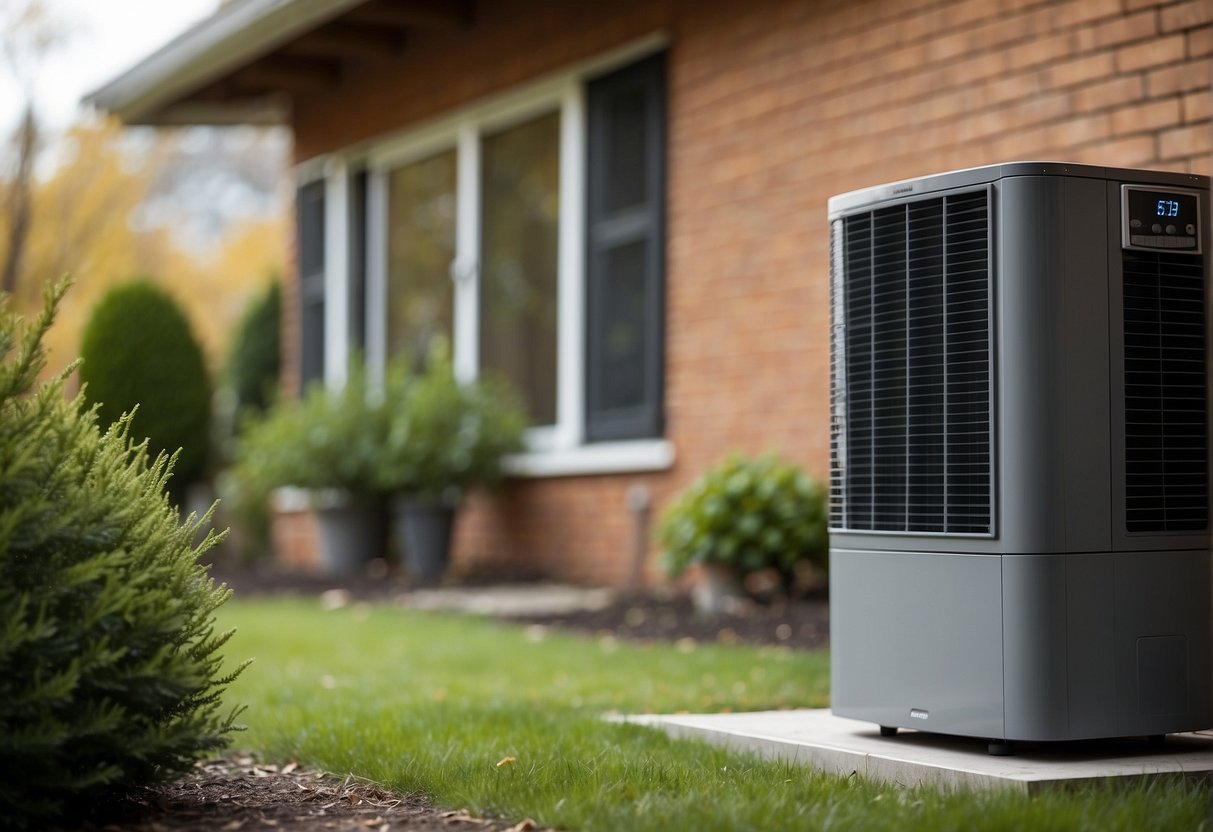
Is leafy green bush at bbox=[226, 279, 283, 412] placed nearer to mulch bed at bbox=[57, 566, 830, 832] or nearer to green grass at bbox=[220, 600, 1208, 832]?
green grass at bbox=[220, 600, 1208, 832]

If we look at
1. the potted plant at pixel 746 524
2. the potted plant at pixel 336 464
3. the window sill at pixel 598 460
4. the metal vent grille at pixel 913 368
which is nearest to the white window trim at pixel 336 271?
the potted plant at pixel 336 464

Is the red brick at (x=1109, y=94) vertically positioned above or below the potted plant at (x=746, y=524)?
above

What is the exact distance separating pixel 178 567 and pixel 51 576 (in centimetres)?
28

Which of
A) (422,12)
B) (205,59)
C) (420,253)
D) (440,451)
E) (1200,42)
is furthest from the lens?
(420,253)

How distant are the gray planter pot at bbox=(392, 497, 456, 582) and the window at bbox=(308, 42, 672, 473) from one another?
2.35ft

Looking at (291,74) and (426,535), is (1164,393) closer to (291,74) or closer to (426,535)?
(426,535)

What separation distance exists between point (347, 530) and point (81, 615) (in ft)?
25.1

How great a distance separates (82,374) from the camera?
11703 millimetres

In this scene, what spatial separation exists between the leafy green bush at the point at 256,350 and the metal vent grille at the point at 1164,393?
13.1 metres

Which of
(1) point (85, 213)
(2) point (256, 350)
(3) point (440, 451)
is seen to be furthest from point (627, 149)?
(1) point (85, 213)

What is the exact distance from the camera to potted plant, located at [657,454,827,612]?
6.91 m

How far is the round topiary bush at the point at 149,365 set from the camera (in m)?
11.5

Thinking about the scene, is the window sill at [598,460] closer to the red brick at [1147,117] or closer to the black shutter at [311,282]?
the black shutter at [311,282]

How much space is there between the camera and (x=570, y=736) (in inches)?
153
